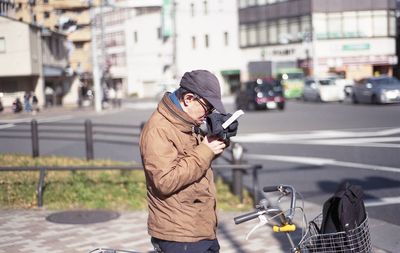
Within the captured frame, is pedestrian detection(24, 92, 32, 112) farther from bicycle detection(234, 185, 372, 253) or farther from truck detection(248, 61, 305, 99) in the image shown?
truck detection(248, 61, 305, 99)

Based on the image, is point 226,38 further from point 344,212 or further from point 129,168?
point 344,212

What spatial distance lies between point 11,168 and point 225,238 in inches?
126

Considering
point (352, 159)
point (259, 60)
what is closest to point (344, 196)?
point (352, 159)

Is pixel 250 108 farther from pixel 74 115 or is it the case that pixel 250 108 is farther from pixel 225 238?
pixel 225 238

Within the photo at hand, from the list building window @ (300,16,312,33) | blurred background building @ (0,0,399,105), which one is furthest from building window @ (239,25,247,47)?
building window @ (300,16,312,33)

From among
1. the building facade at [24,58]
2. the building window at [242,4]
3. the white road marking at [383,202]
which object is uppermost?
the building window at [242,4]

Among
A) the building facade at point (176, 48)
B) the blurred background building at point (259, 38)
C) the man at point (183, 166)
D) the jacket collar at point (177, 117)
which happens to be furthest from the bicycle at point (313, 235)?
the building facade at point (176, 48)

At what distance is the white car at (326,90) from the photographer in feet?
107

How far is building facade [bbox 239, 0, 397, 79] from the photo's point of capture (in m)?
46.5

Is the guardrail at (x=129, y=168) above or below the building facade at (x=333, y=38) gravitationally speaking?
below

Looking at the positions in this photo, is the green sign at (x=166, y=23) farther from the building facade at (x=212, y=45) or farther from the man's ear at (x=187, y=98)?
the man's ear at (x=187, y=98)

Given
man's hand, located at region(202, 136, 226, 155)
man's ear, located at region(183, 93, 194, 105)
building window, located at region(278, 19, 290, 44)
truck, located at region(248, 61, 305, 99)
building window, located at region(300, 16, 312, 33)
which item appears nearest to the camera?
man's hand, located at region(202, 136, 226, 155)

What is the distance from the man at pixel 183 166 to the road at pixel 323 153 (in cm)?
388

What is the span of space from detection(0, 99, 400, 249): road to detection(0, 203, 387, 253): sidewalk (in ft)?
4.21
